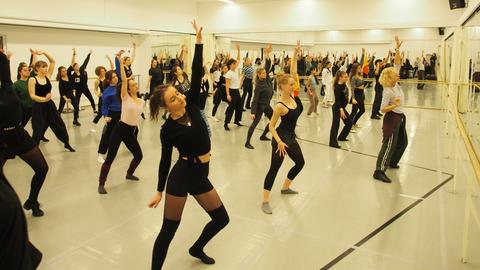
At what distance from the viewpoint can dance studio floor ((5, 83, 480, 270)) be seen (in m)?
3.80

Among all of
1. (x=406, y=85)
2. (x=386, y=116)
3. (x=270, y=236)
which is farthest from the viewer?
(x=406, y=85)

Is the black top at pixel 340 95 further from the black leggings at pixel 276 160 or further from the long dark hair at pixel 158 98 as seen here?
the long dark hair at pixel 158 98

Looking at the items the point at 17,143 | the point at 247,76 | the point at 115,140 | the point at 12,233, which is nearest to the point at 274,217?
the point at 115,140

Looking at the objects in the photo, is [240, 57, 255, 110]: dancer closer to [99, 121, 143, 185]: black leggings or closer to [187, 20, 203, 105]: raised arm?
[99, 121, 143, 185]: black leggings

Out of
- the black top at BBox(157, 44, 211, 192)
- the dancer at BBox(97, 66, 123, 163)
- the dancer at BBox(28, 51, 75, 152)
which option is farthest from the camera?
the dancer at BBox(28, 51, 75, 152)

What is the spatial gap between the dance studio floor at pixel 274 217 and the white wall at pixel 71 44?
20.5ft

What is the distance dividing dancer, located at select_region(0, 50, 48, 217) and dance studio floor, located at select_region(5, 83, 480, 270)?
418 millimetres

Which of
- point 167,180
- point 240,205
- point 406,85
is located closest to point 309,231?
point 240,205

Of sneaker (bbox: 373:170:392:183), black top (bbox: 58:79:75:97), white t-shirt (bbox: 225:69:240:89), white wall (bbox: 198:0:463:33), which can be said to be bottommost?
sneaker (bbox: 373:170:392:183)

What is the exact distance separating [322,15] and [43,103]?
11.8 meters

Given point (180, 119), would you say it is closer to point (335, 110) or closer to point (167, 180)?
point (167, 180)

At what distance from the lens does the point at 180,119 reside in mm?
3088

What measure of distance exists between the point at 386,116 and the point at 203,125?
158 inches

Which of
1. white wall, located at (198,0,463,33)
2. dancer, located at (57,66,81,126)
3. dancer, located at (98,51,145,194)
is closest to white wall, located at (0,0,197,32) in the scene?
white wall, located at (198,0,463,33)
